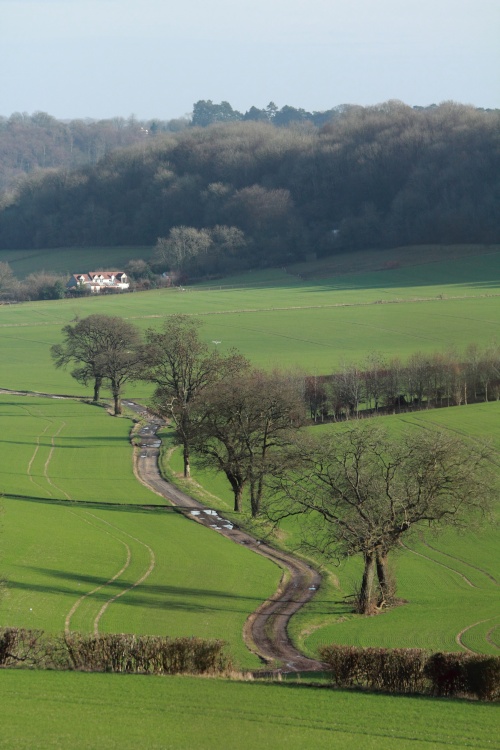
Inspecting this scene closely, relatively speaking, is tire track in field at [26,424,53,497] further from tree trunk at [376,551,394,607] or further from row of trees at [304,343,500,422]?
tree trunk at [376,551,394,607]

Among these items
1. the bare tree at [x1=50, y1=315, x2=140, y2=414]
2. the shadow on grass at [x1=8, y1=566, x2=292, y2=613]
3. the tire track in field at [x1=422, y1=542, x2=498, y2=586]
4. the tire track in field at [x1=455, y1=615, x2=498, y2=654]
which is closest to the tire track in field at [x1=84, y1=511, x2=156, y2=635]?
the shadow on grass at [x1=8, y1=566, x2=292, y2=613]

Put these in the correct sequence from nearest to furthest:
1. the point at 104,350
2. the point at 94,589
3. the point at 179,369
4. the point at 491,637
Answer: the point at 491,637 → the point at 94,589 → the point at 179,369 → the point at 104,350

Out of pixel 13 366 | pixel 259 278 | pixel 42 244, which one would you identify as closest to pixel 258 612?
pixel 13 366

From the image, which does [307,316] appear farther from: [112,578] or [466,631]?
[466,631]

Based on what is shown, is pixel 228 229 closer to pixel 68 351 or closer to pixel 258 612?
pixel 68 351

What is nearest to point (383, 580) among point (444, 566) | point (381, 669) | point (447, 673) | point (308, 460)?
point (308, 460)

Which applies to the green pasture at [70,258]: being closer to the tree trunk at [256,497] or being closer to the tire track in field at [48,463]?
the tire track in field at [48,463]

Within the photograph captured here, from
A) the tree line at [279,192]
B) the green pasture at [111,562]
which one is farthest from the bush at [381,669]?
the tree line at [279,192]
